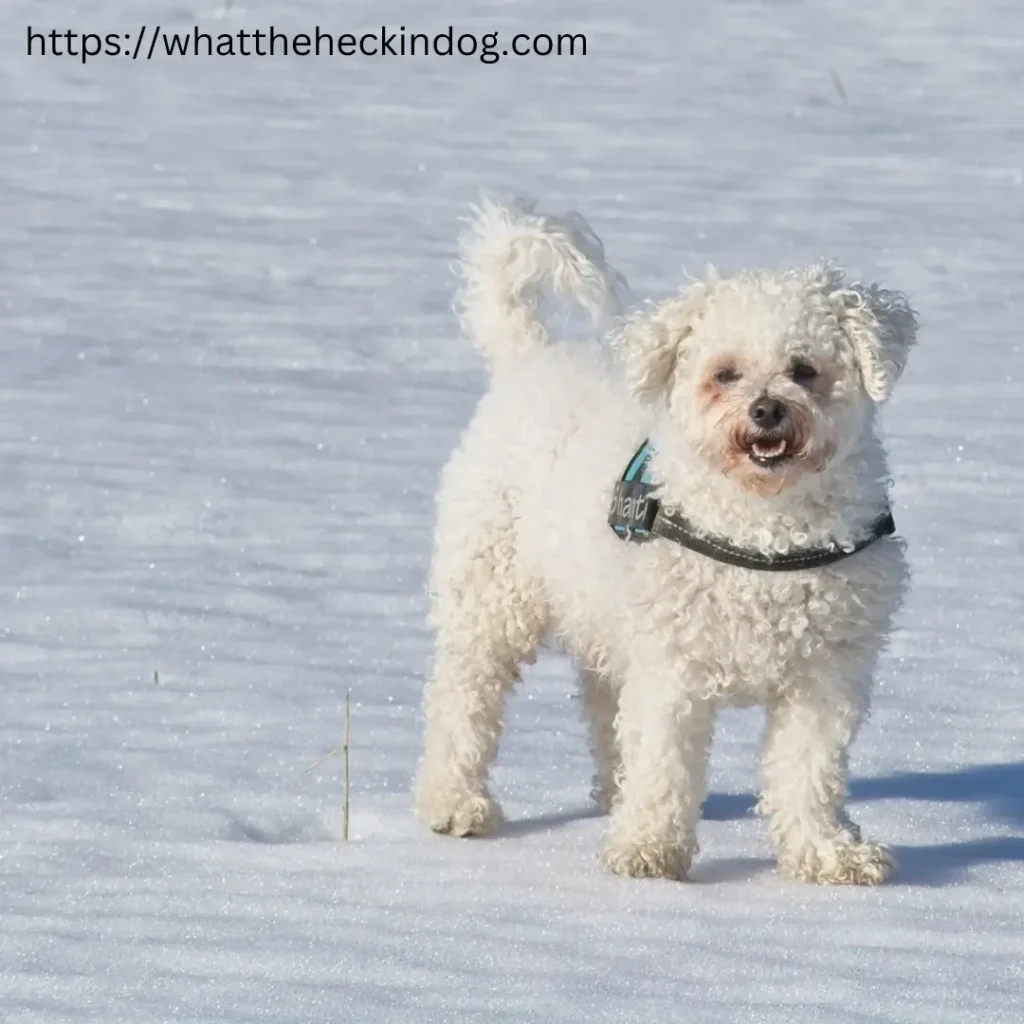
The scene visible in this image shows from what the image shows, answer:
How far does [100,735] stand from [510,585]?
1.36 m

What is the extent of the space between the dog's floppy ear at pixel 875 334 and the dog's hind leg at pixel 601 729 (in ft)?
4.37

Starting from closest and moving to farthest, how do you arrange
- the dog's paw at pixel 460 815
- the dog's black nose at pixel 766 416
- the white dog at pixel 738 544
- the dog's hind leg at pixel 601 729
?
the dog's black nose at pixel 766 416, the white dog at pixel 738 544, the dog's paw at pixel 460 815, the dog's hind leg at pixel 601 729

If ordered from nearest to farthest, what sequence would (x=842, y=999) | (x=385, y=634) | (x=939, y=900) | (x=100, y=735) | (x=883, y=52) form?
(x=842, y=999) < (x=939, y=900) < (x=100, y=735) < (x=385, y=634) < (x=883, y=52)

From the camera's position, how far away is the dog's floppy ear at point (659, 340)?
210 inches

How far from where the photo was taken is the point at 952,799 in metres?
6.17

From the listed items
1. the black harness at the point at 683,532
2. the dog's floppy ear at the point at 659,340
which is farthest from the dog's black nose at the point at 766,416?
the dog's floppy ear at the point at 659,340

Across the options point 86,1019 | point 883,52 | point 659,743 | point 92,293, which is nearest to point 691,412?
point 659,743

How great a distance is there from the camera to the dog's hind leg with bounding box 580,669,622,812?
20.2ft

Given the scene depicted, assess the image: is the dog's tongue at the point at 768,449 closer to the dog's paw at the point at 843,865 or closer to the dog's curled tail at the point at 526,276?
the dog's paw at the point at 843,865

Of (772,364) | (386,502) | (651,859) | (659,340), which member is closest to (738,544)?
(772,364)

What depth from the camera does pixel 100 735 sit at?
21.3 ft

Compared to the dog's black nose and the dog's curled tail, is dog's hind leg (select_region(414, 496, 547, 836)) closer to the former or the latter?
the dog's curled tail

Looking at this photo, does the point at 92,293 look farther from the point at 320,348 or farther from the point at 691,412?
the point at 691,412

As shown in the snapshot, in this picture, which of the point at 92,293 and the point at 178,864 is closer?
the point at 178,864
